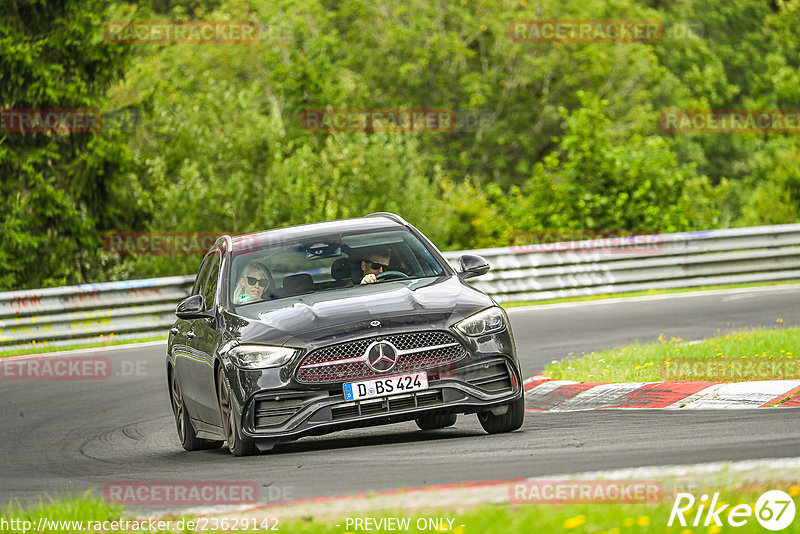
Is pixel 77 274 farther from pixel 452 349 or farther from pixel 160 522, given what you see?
pixel 160 522

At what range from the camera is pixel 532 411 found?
34.8 ft

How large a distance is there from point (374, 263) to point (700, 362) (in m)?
3.29

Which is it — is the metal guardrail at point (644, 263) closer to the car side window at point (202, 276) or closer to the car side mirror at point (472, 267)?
the car side window at point (202, 276)

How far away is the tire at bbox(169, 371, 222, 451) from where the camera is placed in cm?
1002

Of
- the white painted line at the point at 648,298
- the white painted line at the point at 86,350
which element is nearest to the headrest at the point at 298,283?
the white painted line at the point at 86,350

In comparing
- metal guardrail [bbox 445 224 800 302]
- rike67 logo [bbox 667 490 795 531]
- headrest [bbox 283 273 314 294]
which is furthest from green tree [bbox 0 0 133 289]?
rike67 logo [bbox 667 490 795 531]

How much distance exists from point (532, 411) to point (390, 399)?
2.76 metres

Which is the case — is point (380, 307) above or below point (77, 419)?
above

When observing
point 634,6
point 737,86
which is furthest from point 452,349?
point 737,86

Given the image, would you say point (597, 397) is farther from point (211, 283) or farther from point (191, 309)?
point (191, 309)

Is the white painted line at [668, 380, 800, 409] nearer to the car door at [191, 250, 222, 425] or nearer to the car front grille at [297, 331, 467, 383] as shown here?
the car front grille at [297, 331, 467, 383]

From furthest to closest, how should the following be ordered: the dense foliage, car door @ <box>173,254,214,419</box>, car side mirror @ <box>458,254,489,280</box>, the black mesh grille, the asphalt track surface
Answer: the dense foliage → car door @ <box>173,254,214,419</box> → car side mirror @ <box>458,254,489,280</box> → the black mesh grille → the asphalt track surface

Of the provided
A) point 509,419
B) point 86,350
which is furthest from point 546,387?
point 86,350

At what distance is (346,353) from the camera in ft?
26.5
